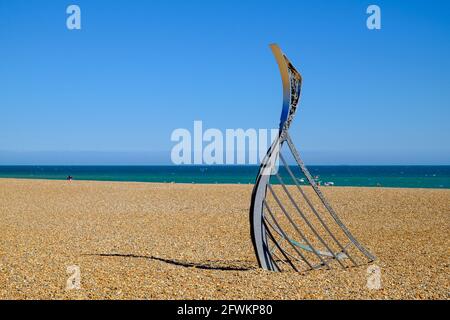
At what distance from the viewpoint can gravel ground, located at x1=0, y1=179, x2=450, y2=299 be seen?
24.8ft

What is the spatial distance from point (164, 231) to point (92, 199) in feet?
32.9

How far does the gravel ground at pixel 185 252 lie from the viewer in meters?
7.55

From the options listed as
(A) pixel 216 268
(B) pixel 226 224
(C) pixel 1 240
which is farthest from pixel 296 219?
(C) pixel 1 240

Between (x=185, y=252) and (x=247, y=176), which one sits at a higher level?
(x=247, y=176)

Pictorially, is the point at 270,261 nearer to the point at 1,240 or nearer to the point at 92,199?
the point at 1,240

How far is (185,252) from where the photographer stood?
11.1 meters

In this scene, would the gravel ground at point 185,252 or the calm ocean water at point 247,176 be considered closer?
the gravel ground at point 185,252

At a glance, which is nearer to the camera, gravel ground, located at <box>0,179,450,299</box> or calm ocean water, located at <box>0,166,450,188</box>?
gravel ground, located at <box>0,179,450,299</box>

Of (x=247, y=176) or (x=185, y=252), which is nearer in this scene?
(x=185, y=252)

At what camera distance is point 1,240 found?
12188 millimetres
